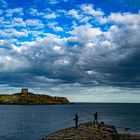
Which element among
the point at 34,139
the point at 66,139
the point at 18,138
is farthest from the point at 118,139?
the point at 18,138

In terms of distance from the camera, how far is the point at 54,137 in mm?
62594

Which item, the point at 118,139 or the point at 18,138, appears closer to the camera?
the point at 118,139

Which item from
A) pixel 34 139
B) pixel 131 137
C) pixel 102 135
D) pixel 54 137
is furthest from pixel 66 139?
pixel 34 139

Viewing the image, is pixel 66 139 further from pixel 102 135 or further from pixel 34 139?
pixel 34 139

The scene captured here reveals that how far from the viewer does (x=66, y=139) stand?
59.8 m

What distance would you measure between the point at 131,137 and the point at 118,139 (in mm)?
2767

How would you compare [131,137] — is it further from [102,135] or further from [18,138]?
[18,138]

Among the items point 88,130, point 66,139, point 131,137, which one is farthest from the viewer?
point 88,130

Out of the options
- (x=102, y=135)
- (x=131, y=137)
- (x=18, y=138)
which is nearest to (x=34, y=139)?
(x=18, y=138)

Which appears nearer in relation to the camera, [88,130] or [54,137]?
[54,137]

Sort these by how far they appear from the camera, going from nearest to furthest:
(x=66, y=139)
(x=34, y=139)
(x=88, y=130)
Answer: (x=66, y=139) → (x=88, y=130) → (x=34, y=139)

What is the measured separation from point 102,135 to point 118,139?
352cm

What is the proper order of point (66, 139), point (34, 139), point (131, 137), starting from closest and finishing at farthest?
point (66, 139) → point (131, 137) → point (34, 139)

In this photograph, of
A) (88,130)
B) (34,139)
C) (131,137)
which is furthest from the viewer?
→ (34,139)
